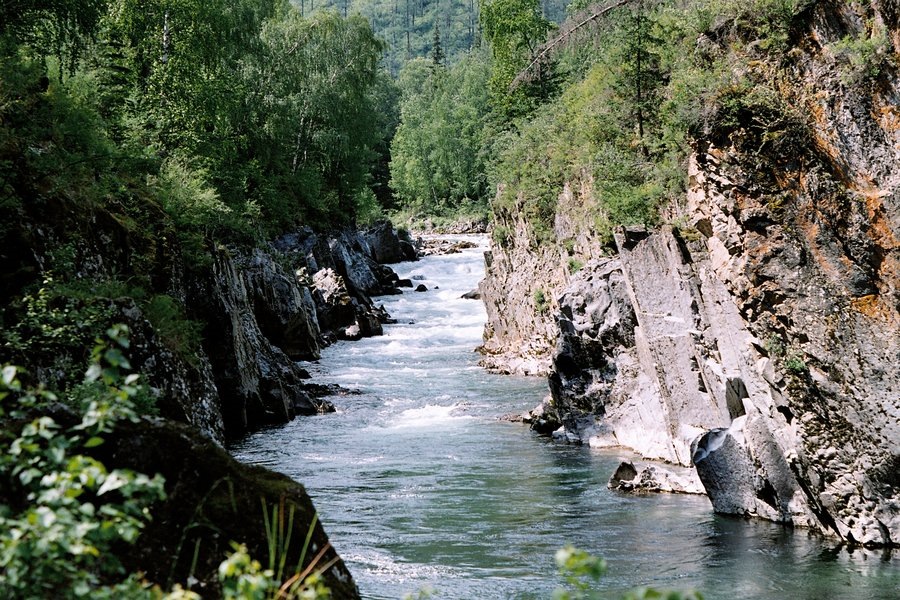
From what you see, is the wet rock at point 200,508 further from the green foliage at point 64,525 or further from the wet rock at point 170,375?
the wet rock at point 170,375

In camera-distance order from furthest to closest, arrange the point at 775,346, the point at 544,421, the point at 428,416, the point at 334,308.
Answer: the point at 334,308, the point at 428,416, the point at 544,421, the point at 775,346

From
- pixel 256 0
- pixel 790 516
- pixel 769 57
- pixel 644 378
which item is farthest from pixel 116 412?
pixel 256 0

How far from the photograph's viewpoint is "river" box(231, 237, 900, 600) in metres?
9.20

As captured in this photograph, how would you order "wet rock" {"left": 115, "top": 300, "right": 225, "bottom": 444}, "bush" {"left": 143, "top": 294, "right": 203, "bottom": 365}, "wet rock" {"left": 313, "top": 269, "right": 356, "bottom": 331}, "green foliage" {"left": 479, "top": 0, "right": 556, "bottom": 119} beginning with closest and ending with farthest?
"wet rock" {"left": 115, "top": 300, "right": 225, "bottom": 444} < "bush" {"left": 143, "top": 294, "right": 203, "bottom": 365} < "wet rock" {"left": 313, "top": 269, "right": 356, "bottom": 331} < "green foliage" {"left": 479, "top": 0, "right": 556, "bottom": 119}

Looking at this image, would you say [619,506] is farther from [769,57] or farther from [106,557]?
[106,557]

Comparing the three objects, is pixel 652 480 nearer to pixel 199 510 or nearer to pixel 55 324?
pixel 55 324

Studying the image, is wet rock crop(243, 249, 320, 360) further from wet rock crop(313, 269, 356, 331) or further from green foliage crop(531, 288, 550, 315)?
green foliage crop(531, 288, 550, 315)

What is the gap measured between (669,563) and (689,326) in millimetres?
5692

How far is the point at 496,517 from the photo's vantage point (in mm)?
12055

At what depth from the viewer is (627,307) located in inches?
671

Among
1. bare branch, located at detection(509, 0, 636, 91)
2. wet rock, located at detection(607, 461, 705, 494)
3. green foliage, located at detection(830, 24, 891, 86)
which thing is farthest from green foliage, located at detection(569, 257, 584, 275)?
green foliage, located at detection(830, 24, 891, 86)

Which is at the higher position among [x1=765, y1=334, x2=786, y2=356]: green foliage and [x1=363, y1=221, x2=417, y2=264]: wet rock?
[x1=363, y1=221, x2=417, y2=264]: wet rock

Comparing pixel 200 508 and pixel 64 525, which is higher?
pixel 64 525

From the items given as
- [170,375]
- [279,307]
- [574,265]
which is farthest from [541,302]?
[170,375]
